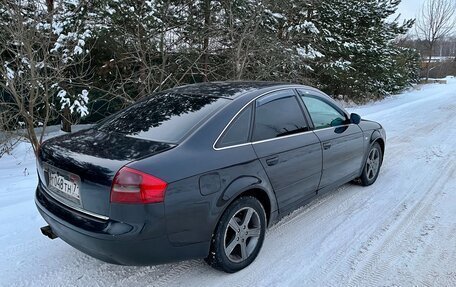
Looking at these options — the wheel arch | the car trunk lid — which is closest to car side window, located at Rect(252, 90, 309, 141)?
the car trunk lid

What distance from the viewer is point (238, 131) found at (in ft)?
9.59

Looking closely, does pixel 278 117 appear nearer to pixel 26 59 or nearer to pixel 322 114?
pixel 322 114

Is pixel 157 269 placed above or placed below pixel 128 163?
below

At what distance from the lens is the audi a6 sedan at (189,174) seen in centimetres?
231

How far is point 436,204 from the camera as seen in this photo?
422cm

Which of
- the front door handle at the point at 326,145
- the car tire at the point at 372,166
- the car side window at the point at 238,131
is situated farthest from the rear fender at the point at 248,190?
the car tire at the point at 372,166

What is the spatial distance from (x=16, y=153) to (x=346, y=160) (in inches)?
276

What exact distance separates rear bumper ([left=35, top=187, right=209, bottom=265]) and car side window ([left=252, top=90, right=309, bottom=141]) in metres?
1.14

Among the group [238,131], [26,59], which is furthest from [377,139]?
[26,59]

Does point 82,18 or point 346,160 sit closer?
point 346,160

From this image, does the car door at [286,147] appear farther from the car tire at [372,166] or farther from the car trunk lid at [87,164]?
the car tire at [372,166]

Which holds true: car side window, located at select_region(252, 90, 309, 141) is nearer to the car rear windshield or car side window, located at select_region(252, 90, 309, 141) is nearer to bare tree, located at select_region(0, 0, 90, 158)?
the car rear windshield

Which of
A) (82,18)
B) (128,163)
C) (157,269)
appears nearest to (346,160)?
(157,269)

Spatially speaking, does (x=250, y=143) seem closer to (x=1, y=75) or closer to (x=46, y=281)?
(x=46, y=281)
